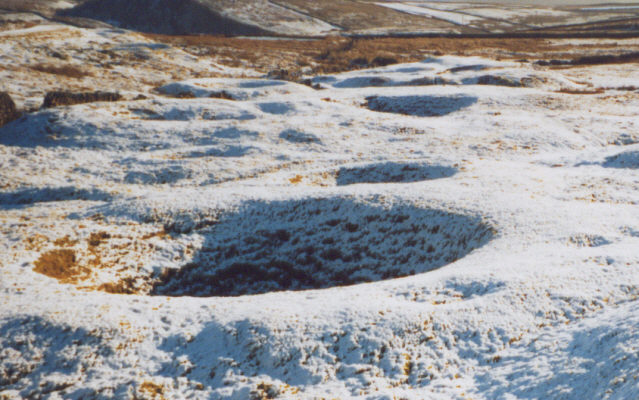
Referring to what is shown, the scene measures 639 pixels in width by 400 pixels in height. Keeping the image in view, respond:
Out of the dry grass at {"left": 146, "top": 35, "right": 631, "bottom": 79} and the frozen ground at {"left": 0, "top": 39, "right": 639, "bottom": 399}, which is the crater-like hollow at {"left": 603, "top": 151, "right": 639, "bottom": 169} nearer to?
the frozen ground at {"left": 0, "top": 39, "right": 639, "bottom": 399}

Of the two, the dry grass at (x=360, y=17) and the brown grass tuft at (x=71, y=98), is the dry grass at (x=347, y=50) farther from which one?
the dry grass at (x=360, y=17)

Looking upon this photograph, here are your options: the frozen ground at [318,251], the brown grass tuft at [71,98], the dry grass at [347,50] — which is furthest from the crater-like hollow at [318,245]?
the dry grass at [347,50]

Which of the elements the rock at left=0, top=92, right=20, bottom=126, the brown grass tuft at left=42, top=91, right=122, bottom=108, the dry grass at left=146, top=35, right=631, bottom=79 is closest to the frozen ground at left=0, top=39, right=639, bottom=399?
the rock at left=0, top=92, right=20, bottom=126

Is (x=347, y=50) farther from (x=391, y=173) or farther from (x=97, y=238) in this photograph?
(x=97, y=238)

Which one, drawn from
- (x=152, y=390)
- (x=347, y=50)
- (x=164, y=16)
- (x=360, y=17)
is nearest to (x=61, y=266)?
(x=152, y=390)

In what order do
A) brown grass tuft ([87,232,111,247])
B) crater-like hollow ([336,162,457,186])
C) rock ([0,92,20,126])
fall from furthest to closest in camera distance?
rock ([0,92,20,126])
crater-like hollow ([336,162,457,186])
brown grass tuft ([87,232,111,247])

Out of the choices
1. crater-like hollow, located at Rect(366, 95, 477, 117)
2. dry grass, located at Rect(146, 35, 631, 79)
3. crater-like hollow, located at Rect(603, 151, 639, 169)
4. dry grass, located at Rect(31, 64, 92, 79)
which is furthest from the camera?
dry grass, located at Rect(146, 35, 631, 79)

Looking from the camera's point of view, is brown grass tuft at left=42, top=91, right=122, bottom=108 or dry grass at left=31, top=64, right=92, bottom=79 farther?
dry grass at left=31, top=64, right=92, bottom=79

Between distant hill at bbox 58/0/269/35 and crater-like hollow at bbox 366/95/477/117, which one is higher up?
distant hill at bbox 58/0/269/35
